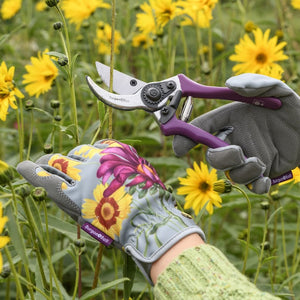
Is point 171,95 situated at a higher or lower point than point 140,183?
higher

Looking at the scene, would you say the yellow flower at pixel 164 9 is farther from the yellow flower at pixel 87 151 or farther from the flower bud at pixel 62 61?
the yellow flower at pixel 87 151

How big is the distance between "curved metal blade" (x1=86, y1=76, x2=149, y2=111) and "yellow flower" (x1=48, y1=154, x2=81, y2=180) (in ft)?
0.38

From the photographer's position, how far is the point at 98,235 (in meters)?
0.85

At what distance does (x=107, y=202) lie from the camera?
0.83 metres

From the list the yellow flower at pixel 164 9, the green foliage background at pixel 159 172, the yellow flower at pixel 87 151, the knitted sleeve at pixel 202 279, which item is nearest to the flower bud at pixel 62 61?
the green foliage background at pixel 159 172

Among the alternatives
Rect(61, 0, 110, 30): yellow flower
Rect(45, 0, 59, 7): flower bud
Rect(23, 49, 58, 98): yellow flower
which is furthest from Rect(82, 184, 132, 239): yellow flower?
Rect(61, 0, 110, 30): yellow flower

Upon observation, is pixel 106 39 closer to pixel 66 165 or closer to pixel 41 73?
pixel 41 73

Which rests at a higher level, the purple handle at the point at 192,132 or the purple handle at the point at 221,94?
the purple handle at the point at 221,94

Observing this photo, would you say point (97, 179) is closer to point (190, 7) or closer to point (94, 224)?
point (94, 224)

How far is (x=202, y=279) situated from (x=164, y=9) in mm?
951

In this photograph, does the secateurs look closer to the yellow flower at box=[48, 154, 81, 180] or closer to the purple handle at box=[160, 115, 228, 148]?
the purple handle at box=[160, 115, 228, 148]

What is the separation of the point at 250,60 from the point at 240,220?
28.4 inches

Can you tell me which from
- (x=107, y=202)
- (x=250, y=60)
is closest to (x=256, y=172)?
(x=107, y=202)

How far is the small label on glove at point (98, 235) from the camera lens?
85 centimetres
